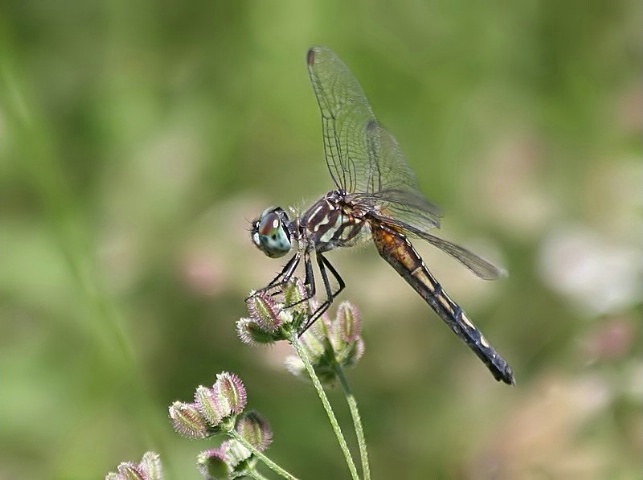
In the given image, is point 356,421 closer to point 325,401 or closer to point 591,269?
point 325,401

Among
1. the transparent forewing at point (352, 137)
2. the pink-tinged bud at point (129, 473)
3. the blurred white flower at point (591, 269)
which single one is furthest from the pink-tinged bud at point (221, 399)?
the blurred white flower at point (591, 269)

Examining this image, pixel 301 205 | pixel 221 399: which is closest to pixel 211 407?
pixel 221 399

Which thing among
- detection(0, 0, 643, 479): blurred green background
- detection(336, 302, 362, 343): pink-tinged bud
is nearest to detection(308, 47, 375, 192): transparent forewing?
detection(0, 0, 643, 479): blurred green background

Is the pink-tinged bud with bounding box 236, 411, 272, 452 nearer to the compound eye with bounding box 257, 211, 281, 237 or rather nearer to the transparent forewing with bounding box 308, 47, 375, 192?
the compound eye with bounding box 257, 211, 281, 237

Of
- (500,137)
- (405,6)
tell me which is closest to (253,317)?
(500,137)

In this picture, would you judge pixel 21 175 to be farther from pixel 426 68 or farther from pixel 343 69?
pixel 426 68
